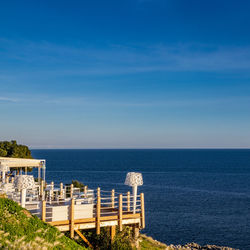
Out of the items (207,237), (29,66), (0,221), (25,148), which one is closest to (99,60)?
(29,66)

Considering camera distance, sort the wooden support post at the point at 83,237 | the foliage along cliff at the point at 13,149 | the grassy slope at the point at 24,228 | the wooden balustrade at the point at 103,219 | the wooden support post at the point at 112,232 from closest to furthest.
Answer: the grassy slope at the point at 24,228 < the wooden balustrade at the point at 103,219 < the wooden support post at the point at 83,237 < the wooden support post at the point at 112,232 < the foliage along cliff at the point at 13,149

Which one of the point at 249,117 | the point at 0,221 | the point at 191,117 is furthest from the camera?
the point at 191,117

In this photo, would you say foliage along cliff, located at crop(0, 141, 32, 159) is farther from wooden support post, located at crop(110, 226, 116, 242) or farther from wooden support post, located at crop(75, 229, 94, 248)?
wooden support post, located at crop(110, 226, 116, 242)

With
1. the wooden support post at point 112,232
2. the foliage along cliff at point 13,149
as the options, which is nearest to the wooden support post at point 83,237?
the wooden support post at point 112,232

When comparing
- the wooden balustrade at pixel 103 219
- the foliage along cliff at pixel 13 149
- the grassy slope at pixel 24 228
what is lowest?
the wooden balustrade at pixel 103 219

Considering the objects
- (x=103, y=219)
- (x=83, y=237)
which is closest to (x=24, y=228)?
(x=103, y=219)

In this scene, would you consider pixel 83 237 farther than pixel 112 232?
No

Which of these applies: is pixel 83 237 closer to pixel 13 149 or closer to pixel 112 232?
pixel 112 232

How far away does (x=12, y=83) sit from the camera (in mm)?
41625

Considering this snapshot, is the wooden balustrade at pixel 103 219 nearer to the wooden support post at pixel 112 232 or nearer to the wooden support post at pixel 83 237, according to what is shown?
the wooden support post at pixel 112 232

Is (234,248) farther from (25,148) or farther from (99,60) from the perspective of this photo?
(99,60)

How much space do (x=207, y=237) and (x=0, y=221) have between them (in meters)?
24.7

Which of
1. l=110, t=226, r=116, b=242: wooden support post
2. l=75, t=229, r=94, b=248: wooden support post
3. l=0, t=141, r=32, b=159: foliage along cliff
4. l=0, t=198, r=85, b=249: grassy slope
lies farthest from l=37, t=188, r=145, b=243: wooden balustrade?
l=0, t=141, r=32, b=159: foliage along cliff

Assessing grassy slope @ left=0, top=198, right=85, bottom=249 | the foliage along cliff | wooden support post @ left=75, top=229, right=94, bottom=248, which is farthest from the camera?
the foliage along cliff
